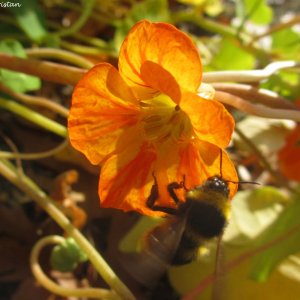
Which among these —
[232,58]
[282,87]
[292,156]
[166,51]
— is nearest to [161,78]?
[166,51]

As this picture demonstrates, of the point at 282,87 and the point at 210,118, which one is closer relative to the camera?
the point at 210,118

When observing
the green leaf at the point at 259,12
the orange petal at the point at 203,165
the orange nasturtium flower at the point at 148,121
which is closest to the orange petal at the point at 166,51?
the orange nasturtium flower at the point at 148,121

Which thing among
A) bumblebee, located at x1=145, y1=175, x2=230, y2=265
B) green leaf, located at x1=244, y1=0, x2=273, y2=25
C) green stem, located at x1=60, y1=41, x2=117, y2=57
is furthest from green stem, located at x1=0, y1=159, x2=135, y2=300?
green leaf, located at x1=244, y1=0, x2=273, y2=25

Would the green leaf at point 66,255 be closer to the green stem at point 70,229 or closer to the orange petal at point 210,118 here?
the green stem at point 70,229

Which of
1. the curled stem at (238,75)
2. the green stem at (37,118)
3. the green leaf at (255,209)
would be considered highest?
the curled stem at (238,75)

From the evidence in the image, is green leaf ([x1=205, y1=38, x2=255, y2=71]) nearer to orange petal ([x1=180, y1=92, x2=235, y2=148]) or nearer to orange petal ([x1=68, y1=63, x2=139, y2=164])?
orange petal ([x1=68, y1=63, x2=139, y2=164])

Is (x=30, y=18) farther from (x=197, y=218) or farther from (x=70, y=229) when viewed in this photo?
(x=197, y=218)
